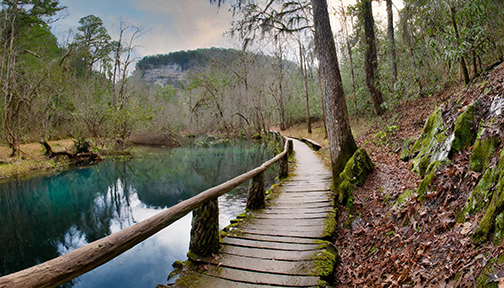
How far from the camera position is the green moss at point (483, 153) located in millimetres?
2647

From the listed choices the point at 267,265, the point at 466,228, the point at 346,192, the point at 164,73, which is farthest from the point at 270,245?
the point at 164,73

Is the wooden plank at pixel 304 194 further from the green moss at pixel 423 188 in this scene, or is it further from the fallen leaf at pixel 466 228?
the fallen leaf at pixel 466 228

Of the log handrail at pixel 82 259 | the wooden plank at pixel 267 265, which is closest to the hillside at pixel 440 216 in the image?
the wooden plank at pixel 267 265

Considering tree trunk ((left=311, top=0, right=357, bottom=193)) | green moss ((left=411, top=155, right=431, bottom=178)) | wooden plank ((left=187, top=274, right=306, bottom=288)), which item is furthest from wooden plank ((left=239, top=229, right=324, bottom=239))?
tree trunk ((left=311, top=0, right=357, bottom=193))

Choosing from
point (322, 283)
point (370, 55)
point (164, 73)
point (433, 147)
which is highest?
point (164, 73)

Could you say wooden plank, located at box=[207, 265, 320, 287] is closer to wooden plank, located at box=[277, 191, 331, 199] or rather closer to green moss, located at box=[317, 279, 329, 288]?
green moss, located at box=[317, 279, 329, 288]

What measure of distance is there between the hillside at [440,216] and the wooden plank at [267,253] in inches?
19.2

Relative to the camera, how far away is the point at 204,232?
349 cm

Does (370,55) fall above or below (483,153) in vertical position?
above

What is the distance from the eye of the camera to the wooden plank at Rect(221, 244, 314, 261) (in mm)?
3508

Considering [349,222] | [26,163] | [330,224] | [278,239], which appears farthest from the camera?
[26,163]

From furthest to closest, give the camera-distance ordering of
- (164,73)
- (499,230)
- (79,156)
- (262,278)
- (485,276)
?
(164,73), (79,156), (262,278), (499,230), (485,276)

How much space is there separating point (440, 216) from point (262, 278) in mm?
2063

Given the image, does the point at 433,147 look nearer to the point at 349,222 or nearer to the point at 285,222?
the point at 349,222
